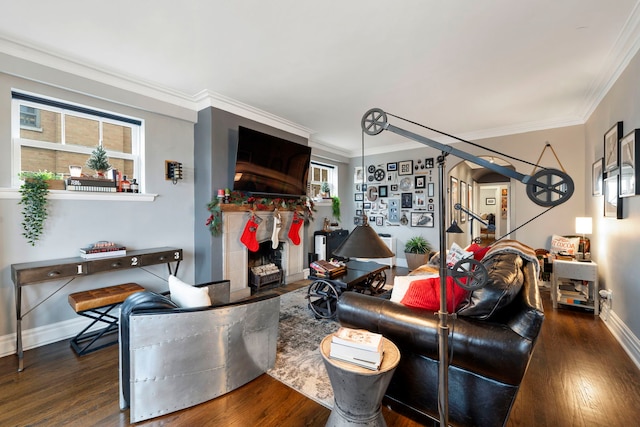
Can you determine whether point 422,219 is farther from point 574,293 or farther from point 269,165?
point 269,165

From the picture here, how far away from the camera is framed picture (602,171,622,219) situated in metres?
2.70

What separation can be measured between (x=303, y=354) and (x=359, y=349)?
1.23 metres

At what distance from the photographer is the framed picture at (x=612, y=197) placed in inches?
106

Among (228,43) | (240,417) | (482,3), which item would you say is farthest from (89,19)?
(240,417)

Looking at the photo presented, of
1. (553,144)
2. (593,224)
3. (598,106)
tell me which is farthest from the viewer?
(553,144)

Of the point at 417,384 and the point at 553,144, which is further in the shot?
the point at 553,144

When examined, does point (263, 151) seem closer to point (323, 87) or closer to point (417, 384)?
point (323, 87)

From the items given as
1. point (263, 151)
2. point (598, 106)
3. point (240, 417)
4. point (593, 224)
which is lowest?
point (240, 417)

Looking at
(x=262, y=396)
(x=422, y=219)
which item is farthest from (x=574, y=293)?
(x=262, y=396)

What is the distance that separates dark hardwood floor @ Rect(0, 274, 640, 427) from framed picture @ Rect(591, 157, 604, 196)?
76.5 inches

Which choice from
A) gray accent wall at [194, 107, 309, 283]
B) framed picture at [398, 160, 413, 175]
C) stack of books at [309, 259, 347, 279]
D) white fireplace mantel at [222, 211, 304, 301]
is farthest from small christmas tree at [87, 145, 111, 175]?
framed picture at [398, 160, 413, 175]

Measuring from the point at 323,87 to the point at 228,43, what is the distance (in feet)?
3.87

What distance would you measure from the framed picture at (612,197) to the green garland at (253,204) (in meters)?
3.80

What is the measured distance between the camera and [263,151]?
398cm
